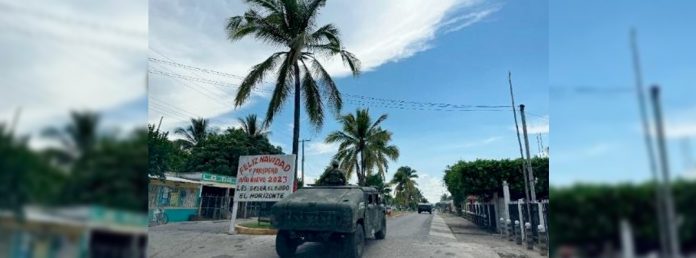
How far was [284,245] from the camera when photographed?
636cm

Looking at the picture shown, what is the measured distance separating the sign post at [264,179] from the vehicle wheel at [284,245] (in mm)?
3367

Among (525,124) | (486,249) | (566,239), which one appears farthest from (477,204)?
(566,239)

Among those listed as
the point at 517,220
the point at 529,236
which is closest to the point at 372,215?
the point at 529,236

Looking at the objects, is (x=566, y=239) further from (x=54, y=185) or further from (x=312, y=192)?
(x=312, y=192)

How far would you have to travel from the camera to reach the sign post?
9.85m

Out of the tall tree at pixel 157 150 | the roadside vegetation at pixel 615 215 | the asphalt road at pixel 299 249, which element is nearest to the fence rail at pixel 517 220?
the roadside vegetation at pixel 615 215

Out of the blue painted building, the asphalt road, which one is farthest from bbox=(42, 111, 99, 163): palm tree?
the blue painted building

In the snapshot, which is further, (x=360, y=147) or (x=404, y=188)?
(x=404, y=188)

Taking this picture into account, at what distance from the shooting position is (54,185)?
1.10 metres

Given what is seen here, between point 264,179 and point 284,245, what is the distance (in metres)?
3.89

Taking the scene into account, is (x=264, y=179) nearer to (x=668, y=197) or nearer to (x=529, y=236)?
(x=529, y=236)

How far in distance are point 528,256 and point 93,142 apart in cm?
659

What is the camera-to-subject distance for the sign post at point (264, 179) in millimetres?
9852

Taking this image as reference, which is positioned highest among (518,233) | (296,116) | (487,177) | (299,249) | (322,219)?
(296,116)
